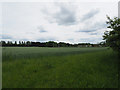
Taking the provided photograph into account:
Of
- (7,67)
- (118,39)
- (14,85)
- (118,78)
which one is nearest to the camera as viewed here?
(14,85)

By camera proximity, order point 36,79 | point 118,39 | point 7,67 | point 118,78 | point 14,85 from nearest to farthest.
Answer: point 14,85 < point 36,79 < point 118,78 < point 7,67 < point 118,39

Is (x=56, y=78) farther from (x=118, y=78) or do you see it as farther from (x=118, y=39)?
(x=118, y=39)

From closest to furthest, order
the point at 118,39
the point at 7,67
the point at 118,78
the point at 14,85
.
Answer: the point at 14,85
the point at 118,78
the point at 7,67
the point at 118,39

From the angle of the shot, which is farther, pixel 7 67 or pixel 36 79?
pixel 7 67

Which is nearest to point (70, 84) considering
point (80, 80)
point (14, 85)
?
point (80, 80)

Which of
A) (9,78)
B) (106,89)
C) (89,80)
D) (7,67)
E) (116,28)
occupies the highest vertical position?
(116,28)

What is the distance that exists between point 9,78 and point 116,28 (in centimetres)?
641

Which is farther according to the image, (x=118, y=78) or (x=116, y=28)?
(x=116, y=28)

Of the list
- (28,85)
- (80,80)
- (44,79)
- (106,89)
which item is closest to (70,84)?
(80,80)

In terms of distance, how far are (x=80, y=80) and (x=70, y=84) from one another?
51 cm

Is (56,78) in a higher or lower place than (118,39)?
lower

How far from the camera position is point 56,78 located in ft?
8.38

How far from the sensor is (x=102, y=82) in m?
2.41

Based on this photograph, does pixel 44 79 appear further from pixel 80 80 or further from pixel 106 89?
pixel 106 89
